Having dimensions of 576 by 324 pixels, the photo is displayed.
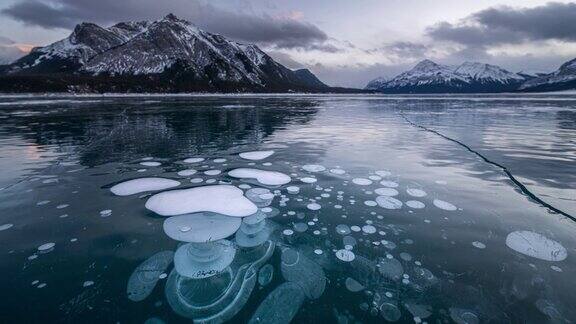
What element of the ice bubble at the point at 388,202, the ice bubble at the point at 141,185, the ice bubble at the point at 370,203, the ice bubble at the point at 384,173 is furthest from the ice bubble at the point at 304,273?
the ice bubble at the point at 384,173

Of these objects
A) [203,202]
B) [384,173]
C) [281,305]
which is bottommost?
[281,305]

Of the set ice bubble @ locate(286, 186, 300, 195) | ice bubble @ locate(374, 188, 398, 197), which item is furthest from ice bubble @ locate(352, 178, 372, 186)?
ice bubble @ locate(286, 186, 300, 195)

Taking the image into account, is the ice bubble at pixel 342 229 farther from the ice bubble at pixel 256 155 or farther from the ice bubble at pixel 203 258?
the ice bubble at pixel 256 155

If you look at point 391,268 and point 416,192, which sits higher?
point 416,192

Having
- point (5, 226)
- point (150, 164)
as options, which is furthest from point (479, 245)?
point (150, 164)

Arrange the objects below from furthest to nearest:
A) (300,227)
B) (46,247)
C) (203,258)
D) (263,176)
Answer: (263,176) → (300,227) → (46,247) → (203,258)

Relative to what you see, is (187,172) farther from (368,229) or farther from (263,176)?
(368,229)

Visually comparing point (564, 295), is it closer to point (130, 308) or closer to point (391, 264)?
point (391, 264)

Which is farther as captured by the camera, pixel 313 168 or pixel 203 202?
pixel 313 168
